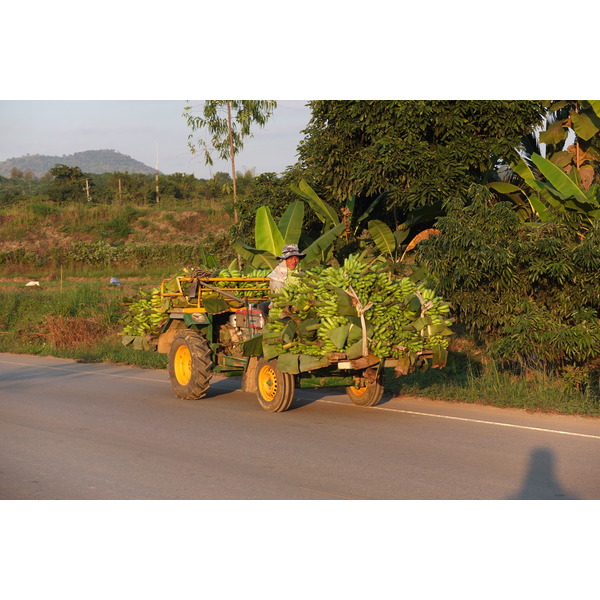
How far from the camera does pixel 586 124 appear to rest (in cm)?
1727

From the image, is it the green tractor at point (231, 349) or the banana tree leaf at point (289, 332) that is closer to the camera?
the banana tree leaf at point (289, 332)

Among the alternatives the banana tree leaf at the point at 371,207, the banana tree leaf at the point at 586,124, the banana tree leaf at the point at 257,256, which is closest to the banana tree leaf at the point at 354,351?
the banana tree leaf at the point at 257,256

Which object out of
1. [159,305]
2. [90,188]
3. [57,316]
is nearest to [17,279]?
[90,188]

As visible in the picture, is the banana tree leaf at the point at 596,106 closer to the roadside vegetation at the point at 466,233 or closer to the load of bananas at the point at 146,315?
the roadside vegetation at the point at 466,233

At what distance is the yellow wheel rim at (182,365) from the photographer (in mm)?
13484

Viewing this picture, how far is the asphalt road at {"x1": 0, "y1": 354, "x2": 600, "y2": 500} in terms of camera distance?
746cm

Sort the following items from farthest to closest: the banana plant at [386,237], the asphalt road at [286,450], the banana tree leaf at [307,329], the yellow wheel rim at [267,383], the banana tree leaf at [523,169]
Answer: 1. the banana plant at [386,237]
2. the banana tree leaf at [523,169]
3. the yellow wheel rim at [267,383]
4. the banana tree leaf at [307,329]
5. the asphalt road at [286,450]

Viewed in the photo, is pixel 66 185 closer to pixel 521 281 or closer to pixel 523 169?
pixel 523 169

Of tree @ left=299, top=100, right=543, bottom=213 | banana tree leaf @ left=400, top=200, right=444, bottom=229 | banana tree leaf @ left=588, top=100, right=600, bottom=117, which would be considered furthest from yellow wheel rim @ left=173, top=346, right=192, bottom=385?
banana tree leaf @ left=588, top=100, right=600, bottom=117

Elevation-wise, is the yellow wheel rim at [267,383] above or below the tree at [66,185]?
below

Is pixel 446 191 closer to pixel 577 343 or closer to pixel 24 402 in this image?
pixel 577 343

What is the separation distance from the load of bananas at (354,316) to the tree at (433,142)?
5.74 m

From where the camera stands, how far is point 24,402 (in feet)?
43.2

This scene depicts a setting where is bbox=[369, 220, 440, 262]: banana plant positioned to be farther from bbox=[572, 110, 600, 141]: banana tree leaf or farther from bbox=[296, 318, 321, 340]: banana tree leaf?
bbox=[296, 318, 321, 340]: banana tree leaf
